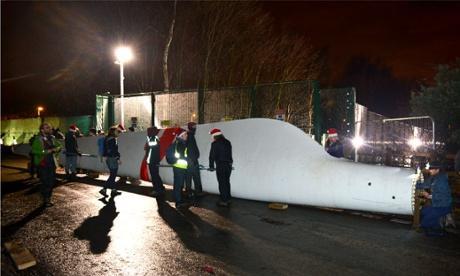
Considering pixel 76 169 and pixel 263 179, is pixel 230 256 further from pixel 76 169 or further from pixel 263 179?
pixel 76 169

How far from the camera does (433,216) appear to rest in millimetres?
6422

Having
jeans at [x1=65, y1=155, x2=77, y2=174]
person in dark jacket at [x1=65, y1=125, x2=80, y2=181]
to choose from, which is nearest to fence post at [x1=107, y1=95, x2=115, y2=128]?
person in dark jacket at [x1=65, y1=125, x2=80, y2=181]

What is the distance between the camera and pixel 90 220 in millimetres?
7230

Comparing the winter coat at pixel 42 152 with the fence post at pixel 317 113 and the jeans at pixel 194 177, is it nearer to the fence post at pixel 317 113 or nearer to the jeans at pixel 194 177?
the jeans at pixel 194 177

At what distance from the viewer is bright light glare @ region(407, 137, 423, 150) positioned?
10.7m

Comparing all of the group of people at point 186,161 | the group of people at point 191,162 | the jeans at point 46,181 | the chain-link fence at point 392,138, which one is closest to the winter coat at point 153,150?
the group of people at point 186,161

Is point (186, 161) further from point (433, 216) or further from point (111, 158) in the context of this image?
point (433, 216)

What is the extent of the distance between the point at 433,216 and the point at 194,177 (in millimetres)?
5341

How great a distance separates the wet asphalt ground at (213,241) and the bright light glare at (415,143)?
3943 millimetres

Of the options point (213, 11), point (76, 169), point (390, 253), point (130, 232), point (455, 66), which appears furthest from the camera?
point (213, 11)

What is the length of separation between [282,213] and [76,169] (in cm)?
926

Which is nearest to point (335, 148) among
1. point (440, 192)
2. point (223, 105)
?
point (440, 192)

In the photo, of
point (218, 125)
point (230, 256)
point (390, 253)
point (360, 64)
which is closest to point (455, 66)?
point (218, 125)

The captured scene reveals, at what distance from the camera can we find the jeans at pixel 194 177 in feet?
30.4
